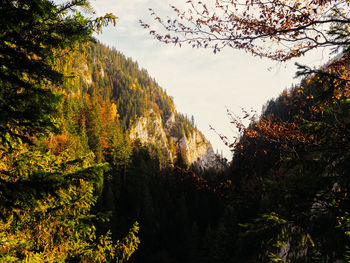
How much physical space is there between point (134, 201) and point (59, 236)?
98.2 feet

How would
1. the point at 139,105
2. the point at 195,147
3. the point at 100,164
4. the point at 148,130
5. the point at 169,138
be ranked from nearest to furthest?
the point at 100,164 → the point at 139,105 → the point at 148,130 → the point at 169,138 → the point at 195,147

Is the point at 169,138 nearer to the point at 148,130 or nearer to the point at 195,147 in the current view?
the point at 195,147

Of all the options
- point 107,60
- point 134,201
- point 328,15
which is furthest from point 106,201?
point 107,60

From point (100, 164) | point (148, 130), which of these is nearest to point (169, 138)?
point (148, 130)

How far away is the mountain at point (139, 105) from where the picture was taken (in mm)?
99875

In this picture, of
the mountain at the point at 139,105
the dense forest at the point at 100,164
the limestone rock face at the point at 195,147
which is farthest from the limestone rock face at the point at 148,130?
the dense forest at the point at 100,164

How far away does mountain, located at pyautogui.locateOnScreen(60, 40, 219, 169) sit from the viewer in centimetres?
9988

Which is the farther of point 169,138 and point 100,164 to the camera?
point 169,138

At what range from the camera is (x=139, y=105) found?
114625 millimetres

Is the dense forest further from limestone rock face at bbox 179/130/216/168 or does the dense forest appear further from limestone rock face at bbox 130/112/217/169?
limestone rock face at bbox 179/130/216/168

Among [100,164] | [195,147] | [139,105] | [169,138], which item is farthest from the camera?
[195,147]

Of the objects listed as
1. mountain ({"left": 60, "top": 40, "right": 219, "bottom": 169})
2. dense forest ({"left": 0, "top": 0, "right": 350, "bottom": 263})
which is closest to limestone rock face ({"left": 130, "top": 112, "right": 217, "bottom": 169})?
mountain ({"left": 60, "top": 40, "right": 219, "bottom": 169})

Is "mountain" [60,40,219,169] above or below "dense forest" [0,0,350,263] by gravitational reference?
above

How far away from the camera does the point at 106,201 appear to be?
27031mm
